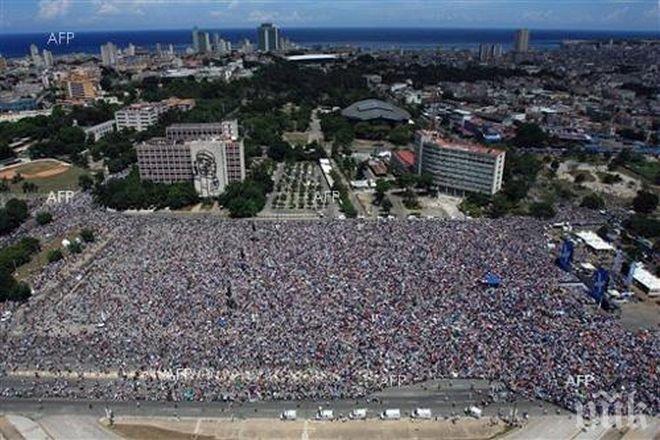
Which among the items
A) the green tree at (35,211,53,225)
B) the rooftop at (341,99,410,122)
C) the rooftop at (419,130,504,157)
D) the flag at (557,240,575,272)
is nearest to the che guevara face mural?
the green tree at (35,211,53,225)

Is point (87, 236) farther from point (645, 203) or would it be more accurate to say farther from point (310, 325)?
point (645, 203)

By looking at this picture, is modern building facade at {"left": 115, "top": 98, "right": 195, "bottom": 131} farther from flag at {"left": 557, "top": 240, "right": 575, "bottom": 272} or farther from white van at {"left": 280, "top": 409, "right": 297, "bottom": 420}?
white van at {"left": 280, "top": 409, "right": 297, "bottom": 420}

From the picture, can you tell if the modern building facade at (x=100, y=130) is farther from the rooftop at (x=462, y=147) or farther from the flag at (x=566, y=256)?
the flag at (x=566, y=256)

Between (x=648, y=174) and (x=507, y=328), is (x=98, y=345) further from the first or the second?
(x=648, y=174)

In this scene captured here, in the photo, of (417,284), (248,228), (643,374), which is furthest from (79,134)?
(643,374)

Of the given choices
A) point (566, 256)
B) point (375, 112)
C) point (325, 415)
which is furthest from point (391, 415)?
point (375, 112)
